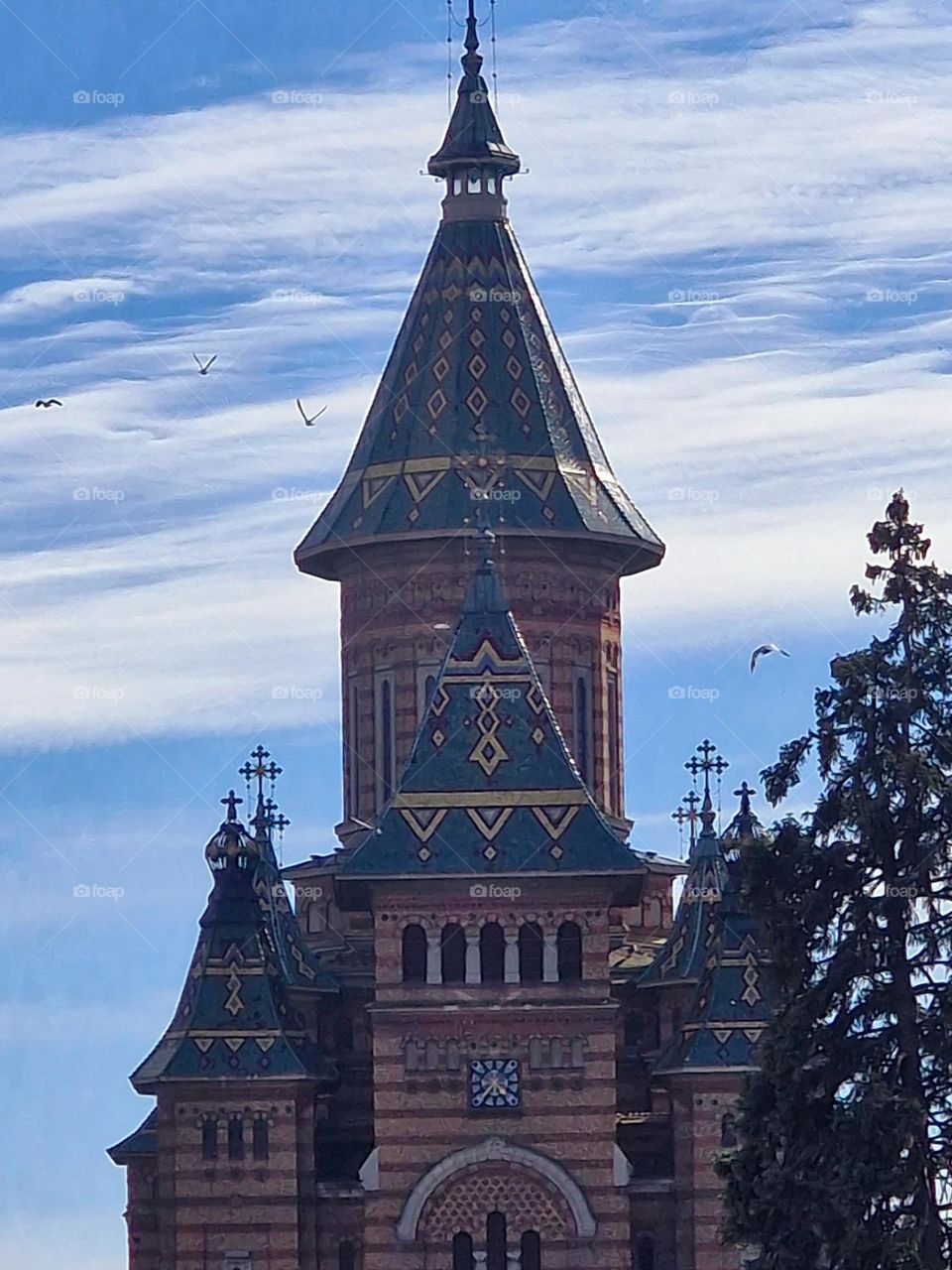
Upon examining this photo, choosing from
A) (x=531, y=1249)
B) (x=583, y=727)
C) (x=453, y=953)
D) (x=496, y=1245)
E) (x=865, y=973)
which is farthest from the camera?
(x=583, y=727)

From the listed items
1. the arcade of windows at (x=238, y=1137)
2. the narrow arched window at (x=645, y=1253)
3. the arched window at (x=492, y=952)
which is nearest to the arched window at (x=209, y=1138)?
the arcade of windows at (x=238, y=1137)

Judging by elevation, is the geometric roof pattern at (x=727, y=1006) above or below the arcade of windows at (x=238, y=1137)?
above

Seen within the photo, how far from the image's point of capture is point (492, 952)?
64625mm

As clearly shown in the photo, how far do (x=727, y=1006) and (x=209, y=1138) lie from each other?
26.2 feet

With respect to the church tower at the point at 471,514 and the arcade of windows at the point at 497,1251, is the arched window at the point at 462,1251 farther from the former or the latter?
the church tower at the point at 471,514

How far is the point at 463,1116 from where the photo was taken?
210 ft

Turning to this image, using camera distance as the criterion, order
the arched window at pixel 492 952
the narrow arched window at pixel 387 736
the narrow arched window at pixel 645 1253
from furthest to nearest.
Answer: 1. the narrow arched window at pixel 387 736
2. the narrow arched window at pixel 645 1253
3. the arched window at pixel 492 952

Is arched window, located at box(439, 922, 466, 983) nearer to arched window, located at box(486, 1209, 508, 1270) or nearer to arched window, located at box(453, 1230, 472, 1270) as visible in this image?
arched window, located at box(486, 1209, 508, 1270)

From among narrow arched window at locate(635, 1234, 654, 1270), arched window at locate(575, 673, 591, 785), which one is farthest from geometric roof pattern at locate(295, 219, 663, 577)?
narrow arched window at locate(635, 1234, 654, 1270)

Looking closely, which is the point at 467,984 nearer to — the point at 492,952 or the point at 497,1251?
the point at 492,952

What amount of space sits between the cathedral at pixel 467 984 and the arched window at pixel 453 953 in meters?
0.03

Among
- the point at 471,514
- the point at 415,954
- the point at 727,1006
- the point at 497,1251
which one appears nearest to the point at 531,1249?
the point at 497,1251

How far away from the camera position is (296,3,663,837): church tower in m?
71.2

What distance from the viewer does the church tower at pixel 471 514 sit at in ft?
234
